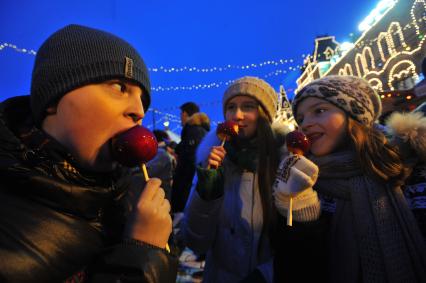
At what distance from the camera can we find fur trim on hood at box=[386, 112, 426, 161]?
5.95 ft

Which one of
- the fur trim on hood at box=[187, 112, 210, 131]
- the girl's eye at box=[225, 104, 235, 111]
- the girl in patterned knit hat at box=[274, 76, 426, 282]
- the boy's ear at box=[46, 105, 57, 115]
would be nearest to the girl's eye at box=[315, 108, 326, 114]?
the girl in patterned knit hat at box=[274, 76, 426, 282]

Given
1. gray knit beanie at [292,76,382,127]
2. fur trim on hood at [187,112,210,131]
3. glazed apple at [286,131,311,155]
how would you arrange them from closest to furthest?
1. glazed apple at [286,131,311,155]
2. gray knit beanie at [292,76,382,127]
3. fur trim on hood at [187,112,210,131]

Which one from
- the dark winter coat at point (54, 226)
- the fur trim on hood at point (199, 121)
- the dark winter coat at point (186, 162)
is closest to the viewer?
the dark winter coat at point (54, 226)

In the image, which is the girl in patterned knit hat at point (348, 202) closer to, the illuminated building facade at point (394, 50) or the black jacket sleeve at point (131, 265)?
the black jacket sleeve at point (131, 265)

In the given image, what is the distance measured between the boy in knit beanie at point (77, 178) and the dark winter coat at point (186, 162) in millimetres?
3713

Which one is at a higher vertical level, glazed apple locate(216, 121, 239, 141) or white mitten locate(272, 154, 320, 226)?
glazed apple locate(216, 121, 239, 141)

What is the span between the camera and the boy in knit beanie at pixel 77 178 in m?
0.94

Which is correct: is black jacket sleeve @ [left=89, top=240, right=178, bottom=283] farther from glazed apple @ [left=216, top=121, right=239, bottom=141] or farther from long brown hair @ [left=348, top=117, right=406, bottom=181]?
long brown hair @ [left=348, top=117, right=406, bottom=181]

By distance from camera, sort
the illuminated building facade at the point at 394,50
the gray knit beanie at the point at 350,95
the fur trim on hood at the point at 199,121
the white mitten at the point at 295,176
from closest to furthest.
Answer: the white mitten at the point at 295,176 → the gray knit beanie at the point at 350,95 → the fur trim on hood at the point at 199,121 → the illuminated building facade at the point at 394,50

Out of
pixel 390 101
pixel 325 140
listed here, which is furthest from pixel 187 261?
pixel 390 101

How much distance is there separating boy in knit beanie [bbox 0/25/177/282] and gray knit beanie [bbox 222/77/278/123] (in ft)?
4.32

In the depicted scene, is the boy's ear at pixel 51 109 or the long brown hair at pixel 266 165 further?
the long brown hair at pixel 266 165

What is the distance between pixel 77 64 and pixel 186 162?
4.01 m

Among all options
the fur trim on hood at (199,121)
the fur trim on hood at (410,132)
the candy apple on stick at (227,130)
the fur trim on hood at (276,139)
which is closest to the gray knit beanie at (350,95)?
the fur trim on hood at (410,132)
